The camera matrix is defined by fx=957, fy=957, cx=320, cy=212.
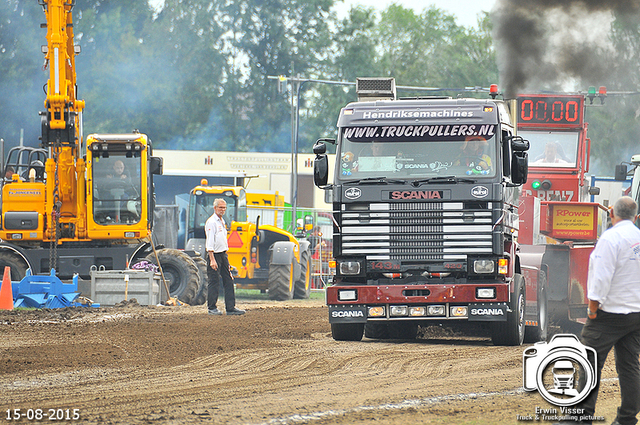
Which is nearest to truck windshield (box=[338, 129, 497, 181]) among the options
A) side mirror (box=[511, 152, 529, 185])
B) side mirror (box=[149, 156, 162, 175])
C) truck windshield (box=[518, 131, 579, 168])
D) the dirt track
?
side mirror (box=[511, 152, 529, 185])

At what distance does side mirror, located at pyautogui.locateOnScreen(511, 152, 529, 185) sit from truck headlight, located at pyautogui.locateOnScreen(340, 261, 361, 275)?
2355 mm

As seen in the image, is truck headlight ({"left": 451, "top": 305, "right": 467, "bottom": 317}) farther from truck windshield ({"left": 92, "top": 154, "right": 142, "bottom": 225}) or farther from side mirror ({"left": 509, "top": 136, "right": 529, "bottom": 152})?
truck windshield ({"left": 92, "top": 154, "right": 142, "bottom": 225})

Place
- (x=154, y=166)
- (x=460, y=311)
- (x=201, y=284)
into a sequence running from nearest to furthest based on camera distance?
(x=460, y=311)
(x=154, y=166)
(x=201, y=284)

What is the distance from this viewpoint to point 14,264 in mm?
20062

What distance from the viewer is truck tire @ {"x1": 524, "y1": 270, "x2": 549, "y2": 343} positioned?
45.8 feet

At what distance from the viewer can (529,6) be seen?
76.1ft

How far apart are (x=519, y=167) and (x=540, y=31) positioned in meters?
11.9

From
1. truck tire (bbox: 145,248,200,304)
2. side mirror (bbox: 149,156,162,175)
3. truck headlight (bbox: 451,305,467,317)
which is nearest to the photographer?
truck headlight (bbox: 451,305,467,317)

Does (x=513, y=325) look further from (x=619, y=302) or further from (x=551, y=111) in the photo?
(x=551, y=111)

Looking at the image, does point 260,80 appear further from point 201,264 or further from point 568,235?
point 568,235

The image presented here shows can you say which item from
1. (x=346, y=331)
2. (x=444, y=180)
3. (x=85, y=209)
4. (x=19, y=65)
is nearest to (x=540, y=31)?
(x=85, y=209)

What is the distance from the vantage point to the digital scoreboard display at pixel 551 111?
72.3 ft

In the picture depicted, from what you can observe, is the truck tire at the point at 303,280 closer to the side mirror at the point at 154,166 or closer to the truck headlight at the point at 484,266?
the side mirror at the point at 154,166

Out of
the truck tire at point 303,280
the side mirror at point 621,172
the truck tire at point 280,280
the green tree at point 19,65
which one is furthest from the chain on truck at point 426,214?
the green tree at point 19,65
